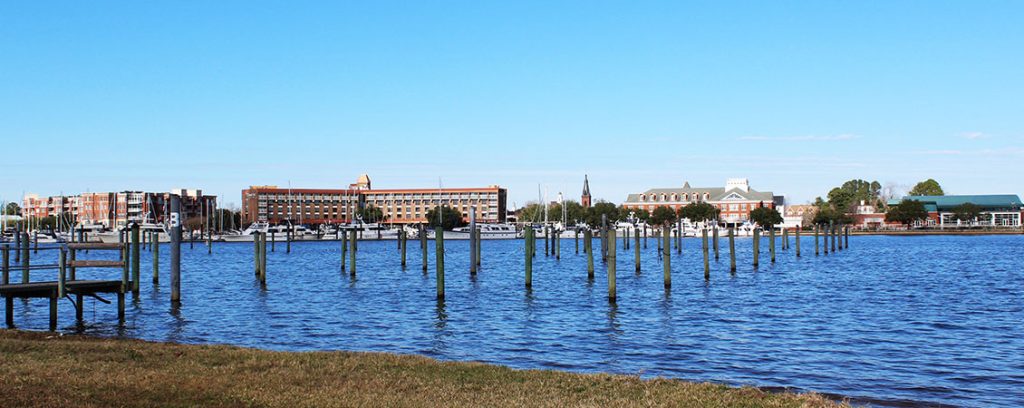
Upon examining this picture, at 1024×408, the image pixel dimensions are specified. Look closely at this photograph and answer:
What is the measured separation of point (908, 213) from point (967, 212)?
49.4 ft

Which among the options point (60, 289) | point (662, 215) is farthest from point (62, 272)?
point (662, 215)

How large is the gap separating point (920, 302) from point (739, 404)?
84.4 feet

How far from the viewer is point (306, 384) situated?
13.4m

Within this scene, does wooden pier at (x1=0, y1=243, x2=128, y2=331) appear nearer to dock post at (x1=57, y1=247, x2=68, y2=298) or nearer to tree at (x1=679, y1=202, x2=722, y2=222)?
dock post at (x1=57, y1=247, x2=68, y2=298)

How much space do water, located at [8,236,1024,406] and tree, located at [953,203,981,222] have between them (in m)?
158

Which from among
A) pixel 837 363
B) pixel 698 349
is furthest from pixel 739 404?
pixel 698 349

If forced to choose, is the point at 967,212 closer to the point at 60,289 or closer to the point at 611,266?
the point at 611,266

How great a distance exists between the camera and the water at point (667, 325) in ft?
62.2

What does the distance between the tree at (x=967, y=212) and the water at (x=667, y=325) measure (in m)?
158

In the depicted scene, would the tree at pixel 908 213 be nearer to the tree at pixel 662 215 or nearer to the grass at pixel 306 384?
the tree at pixel 662 215

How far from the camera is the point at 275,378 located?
1381 centimetres

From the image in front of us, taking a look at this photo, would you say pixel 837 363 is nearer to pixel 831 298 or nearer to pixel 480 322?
pixel 480 322

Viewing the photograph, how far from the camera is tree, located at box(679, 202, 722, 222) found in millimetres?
177000

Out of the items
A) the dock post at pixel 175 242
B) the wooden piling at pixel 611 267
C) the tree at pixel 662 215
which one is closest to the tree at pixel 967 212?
the tree at pixel 662 215
